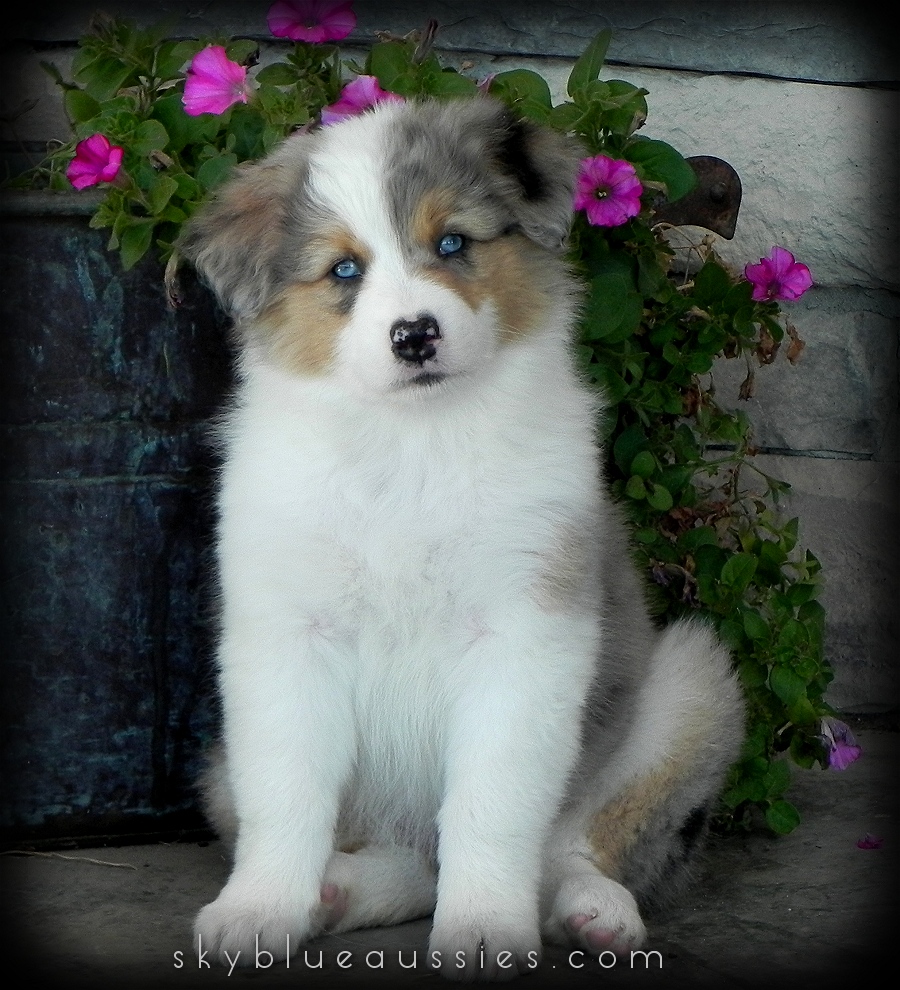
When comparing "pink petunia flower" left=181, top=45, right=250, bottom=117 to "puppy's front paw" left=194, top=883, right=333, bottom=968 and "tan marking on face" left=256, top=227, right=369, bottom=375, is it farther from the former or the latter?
"puppy's front paw" left=194, top=883, right=333, bottom=968

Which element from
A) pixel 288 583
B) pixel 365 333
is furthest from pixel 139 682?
pixel 365 333

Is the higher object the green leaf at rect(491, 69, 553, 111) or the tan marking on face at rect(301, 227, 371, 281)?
the green leaf at rect(491, 69, 553, 111)

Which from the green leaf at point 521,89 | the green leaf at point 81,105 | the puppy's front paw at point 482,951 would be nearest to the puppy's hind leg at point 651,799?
the puppy's front paw at point 482,951

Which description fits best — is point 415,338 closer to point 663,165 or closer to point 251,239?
point 251,239

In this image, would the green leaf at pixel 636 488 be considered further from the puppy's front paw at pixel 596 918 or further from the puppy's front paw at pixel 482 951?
the puppy's front paw at pixel 482 951

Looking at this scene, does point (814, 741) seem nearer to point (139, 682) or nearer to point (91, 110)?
point (139, 682)

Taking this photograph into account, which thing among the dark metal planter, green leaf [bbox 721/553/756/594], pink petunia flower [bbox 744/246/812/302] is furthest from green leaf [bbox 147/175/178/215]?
green leaf [bbox 721/553/756/594]

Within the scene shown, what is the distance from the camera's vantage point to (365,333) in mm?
2443

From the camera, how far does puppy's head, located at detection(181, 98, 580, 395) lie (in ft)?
8.04

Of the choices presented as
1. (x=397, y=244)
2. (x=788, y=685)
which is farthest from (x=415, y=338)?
(x=788, y=685)

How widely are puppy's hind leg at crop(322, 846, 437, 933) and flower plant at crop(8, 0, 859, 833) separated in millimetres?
904

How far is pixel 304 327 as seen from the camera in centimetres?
262

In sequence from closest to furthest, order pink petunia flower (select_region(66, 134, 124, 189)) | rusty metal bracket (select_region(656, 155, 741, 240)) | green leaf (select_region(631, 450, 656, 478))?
pink petunia flower (select_region(66, 134, 124, 189))
green leaf (select_region(631, 450, 656, 478))
rusty metal bracket (select_region(656, 155, 741, 240))

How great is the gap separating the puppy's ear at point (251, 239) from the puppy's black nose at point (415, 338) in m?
0.39
